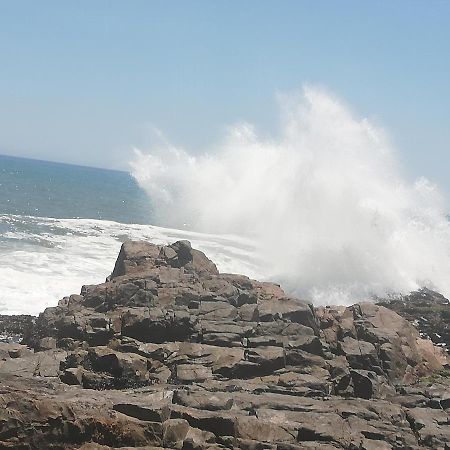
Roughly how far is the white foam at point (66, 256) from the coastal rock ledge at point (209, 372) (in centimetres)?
610

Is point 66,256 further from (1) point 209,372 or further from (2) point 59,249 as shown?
(1) point 209,372

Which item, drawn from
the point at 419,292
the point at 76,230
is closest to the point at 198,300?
the point at 419,292

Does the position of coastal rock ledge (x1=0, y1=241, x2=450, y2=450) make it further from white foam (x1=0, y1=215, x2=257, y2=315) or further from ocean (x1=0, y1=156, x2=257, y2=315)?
ocean (x1=0, y1=156, x2=257, y2=315)

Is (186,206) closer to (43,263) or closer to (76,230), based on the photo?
(76,230)

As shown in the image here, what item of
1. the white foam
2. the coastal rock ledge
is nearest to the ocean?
the white foam

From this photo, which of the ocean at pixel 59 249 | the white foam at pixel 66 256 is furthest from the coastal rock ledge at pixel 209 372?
the ocean at pixel 59 249

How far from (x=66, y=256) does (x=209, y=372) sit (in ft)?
94.2

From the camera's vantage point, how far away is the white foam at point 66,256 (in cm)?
3272

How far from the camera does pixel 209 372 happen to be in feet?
58.9

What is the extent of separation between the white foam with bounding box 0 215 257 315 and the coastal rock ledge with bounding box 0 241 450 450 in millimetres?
6098

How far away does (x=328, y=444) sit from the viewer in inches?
497

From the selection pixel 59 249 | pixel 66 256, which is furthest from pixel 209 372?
pixel 59 249

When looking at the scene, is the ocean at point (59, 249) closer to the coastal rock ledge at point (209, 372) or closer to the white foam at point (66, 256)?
the white foam at point (66, 256)

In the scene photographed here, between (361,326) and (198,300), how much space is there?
8.06 metres
